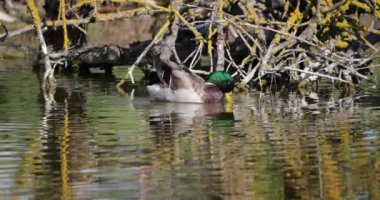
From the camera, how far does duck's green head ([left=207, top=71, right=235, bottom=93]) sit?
16344 millimetres

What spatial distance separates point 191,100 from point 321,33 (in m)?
3.14

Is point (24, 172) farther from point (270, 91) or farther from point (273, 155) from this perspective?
point (270, 91)

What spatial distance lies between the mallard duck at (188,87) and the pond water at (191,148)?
254 millimetres

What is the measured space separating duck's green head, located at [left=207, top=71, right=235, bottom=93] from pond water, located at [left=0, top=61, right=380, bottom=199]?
0.82 ft

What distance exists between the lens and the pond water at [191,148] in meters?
8.62

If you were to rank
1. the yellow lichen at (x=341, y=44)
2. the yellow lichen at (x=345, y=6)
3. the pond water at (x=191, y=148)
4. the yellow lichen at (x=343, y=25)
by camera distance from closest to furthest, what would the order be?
the pond water at (x=191, y=148) < the yellow lichen at (x=345, y=6) < the yellow lichen at (x=343, y=25) < the yellow lichen at (x=341, y=44)

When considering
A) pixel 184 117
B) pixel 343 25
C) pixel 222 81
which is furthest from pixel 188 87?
pixel 343 25

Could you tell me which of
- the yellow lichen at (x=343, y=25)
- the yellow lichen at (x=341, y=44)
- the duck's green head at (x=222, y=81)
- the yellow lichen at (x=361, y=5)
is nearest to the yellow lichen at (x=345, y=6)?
the yellow lichen at (x=361, y=5)

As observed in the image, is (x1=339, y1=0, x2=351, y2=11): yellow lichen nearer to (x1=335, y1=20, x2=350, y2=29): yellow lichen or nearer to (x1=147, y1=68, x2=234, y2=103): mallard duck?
(x1=335, y1=20, x2=350, y2=29): yellow lichen

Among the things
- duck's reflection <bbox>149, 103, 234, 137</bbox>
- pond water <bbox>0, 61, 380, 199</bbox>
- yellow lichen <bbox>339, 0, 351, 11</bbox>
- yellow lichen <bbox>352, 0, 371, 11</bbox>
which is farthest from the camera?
yellow lichen <bbox>352, 0, 371, 11</bbox>

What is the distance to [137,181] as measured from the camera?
8.91 meters

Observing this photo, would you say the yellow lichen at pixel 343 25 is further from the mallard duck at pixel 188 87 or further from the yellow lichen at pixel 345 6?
the mallard duck at pixel 188 87

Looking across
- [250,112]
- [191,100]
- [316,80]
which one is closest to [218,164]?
[250,112]

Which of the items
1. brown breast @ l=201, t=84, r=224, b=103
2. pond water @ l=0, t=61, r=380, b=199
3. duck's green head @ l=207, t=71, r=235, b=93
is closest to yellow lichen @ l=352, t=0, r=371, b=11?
pond water @ l=0, t=61, r=380, b=199
